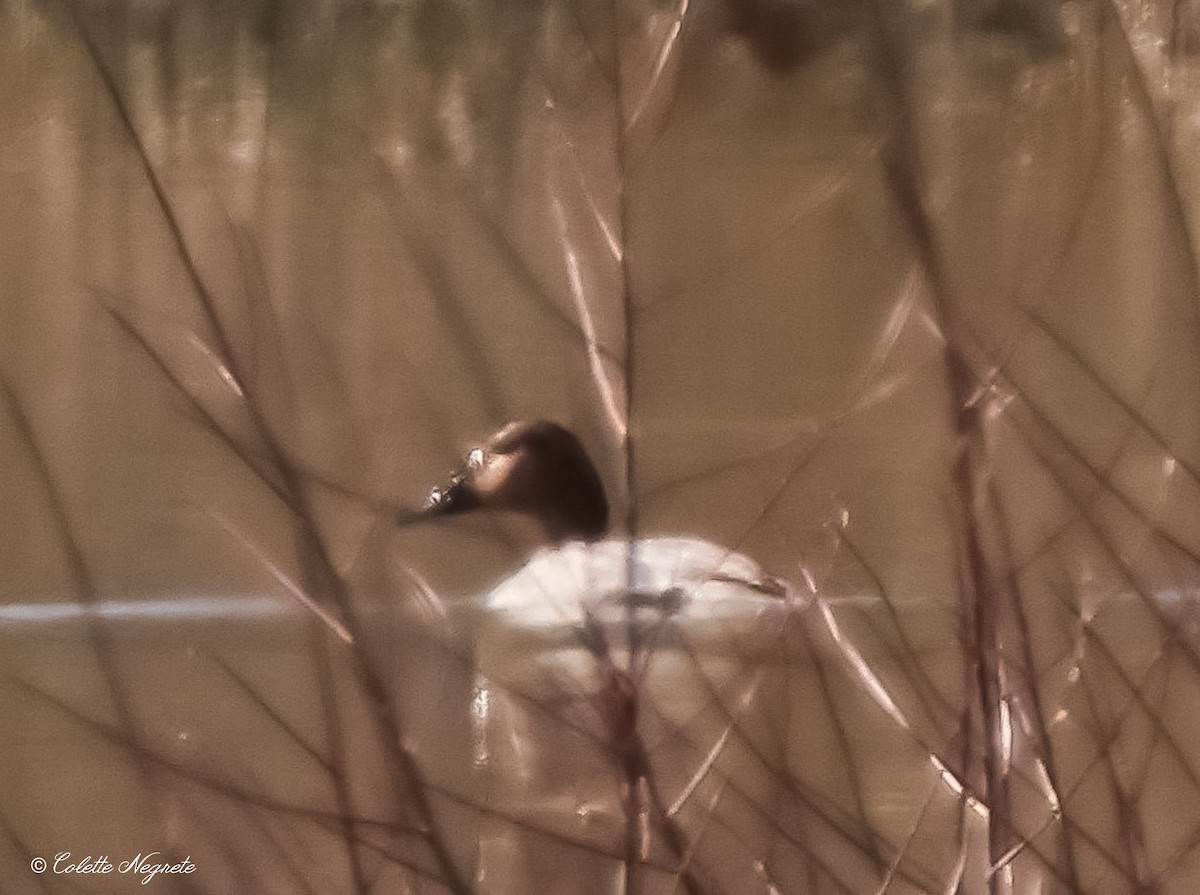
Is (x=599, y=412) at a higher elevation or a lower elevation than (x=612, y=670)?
higher

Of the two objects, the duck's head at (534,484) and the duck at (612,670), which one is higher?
the duck's head at (534,484)

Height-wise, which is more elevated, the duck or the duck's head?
the duck's head

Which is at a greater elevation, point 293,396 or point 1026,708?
point 293,396

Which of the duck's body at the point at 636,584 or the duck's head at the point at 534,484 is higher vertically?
the duck's head at the point at 534,484

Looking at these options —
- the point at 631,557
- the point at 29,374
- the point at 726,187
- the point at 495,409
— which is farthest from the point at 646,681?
the point at 29,374

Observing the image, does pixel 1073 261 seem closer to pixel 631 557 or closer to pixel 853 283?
pixel 853 283
